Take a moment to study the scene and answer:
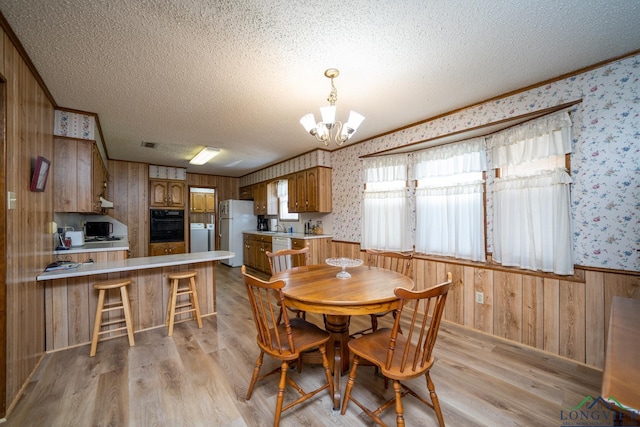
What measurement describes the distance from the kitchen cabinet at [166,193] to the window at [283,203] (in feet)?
7.67

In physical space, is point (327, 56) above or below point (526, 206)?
above

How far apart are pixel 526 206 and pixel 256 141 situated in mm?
3579

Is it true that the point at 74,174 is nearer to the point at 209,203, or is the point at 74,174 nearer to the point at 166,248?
the point at 166,248

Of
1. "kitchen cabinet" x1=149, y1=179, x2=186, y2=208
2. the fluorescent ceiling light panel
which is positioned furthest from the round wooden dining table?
"kitchen cabinet" x1=149, y1=179, x2=186, y2=208

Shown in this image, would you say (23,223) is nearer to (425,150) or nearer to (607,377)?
(607,377)

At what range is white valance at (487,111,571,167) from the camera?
221 cm

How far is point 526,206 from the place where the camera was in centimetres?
245

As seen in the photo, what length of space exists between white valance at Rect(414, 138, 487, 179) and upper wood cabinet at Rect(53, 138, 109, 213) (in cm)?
401

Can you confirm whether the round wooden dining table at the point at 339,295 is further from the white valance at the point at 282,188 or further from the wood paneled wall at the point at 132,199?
the wood paneled wall at the point at 132,199

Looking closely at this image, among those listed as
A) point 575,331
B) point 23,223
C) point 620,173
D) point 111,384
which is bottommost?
point 111,384

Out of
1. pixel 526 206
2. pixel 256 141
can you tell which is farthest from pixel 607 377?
pixel 256 141

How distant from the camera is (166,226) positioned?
5.79 metres

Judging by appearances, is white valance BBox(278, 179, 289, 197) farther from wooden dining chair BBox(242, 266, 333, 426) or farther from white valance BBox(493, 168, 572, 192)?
wooden dining chair BBox(242, 266, 333, 426)

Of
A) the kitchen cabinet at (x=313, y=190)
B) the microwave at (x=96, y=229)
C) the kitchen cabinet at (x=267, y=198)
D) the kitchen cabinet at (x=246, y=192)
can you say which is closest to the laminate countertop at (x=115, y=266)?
the kitchen cabinet at (x=313, y=190)
